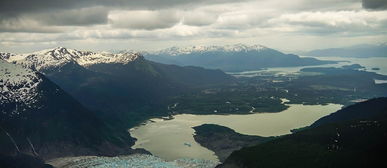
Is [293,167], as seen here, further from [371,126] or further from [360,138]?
[371,126]

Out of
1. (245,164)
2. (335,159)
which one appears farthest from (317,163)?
(245,164)

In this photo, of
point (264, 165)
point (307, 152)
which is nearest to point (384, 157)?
point (307, 152)

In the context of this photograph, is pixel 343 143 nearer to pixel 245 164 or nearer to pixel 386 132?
pixel 386 132

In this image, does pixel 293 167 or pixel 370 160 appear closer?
pixel 370 160

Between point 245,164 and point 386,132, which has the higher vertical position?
point 386,132

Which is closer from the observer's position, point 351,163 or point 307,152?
point 351,163

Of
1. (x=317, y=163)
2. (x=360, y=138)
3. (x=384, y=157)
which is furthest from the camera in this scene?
(x=360, y=138)

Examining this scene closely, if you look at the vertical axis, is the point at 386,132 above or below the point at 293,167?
above

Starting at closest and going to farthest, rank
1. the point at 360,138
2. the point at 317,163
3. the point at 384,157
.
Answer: the point at 384,157
the point at 317,163
the point at 360,138
